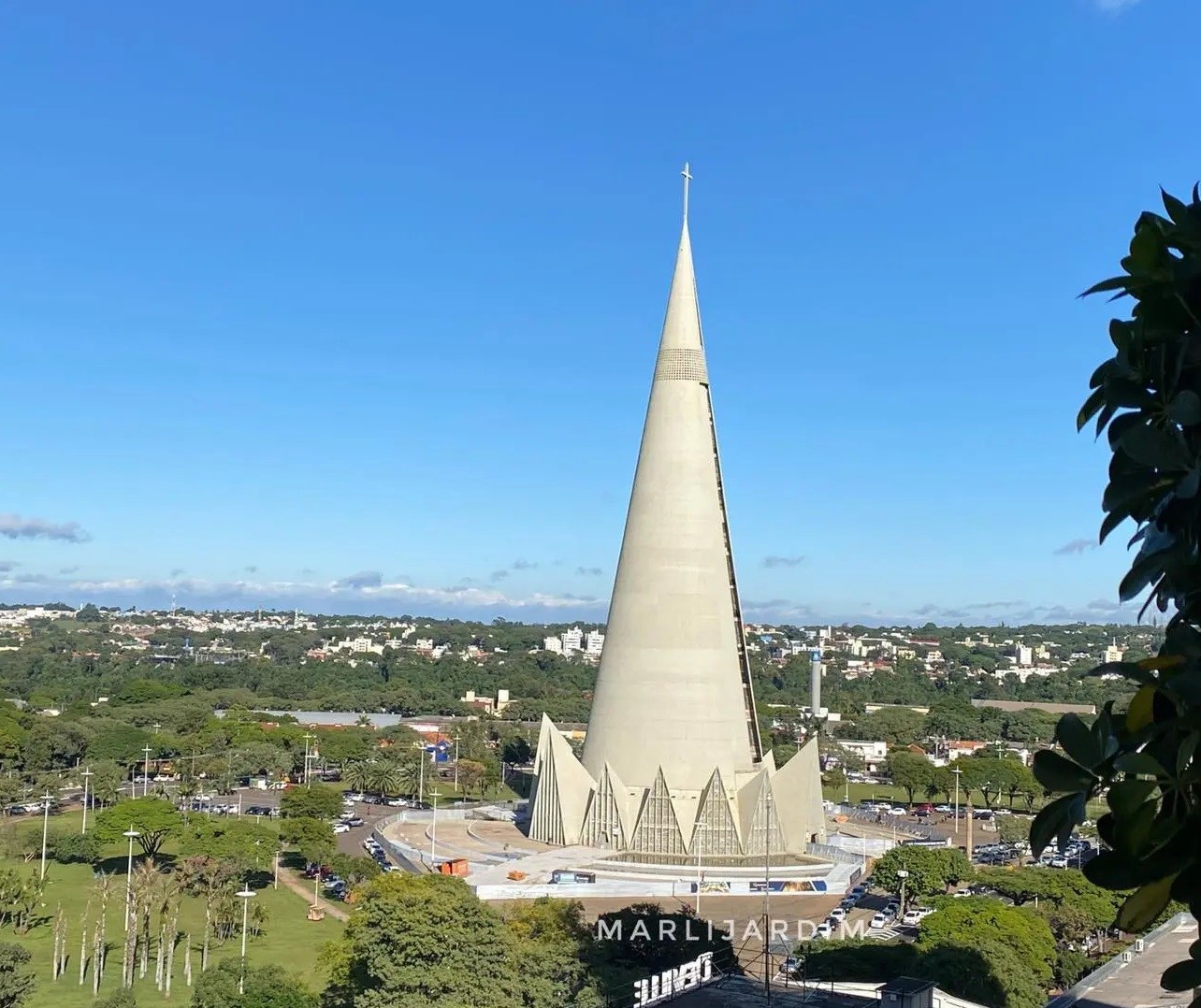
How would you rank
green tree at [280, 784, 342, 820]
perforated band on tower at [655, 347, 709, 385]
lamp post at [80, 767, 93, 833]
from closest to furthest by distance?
perforated band on tower at [655, 347, 709, 385] < green tree at [280, 784, 342, 820] < lamp post at [80, 767, 93, 833]

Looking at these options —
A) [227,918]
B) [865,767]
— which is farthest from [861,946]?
[865,767]

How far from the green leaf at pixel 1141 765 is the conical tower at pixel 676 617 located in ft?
115

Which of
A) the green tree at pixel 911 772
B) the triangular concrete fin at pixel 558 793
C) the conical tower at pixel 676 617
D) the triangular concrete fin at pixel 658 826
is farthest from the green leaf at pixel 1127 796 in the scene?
the green tree at pixel 911 772

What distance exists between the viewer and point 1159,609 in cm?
413

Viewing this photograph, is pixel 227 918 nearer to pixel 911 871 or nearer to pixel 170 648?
pixel 911 871

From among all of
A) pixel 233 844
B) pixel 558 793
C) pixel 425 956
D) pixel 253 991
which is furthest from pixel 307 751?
pixel 425 956

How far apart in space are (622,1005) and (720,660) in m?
17.9

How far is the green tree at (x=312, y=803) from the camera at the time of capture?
4684cm

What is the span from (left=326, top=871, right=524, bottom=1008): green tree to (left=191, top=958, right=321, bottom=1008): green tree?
42.2 inches

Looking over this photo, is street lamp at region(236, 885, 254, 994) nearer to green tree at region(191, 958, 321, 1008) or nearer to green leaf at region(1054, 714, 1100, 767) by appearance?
green tree at region(191, 958, 321, 1008)

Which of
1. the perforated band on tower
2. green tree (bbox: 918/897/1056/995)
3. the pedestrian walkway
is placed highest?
the perforated band on tower

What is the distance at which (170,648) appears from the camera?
186500 mm

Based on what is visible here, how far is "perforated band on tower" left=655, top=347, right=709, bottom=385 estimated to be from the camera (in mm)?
41031

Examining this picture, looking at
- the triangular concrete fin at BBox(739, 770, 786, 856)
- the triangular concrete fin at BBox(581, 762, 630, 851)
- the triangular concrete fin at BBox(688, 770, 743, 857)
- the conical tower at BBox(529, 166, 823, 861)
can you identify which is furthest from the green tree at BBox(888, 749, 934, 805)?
the triangular concrete fin at BBox(581, 762, 630, 851)
